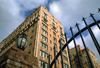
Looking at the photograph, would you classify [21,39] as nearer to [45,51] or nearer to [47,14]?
[45,51]

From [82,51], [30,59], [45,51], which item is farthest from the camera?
[82,51]

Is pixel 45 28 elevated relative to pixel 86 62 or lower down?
elevated

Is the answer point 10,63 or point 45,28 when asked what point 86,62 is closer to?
point 45,28

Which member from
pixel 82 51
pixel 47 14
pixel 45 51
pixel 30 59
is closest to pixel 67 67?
pixel 45 51

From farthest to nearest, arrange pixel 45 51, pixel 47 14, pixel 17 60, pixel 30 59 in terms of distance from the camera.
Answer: pixel 47 14 → pixel 45 51 → pixel 30 59 → pixel 17 60

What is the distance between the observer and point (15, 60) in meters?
6.03

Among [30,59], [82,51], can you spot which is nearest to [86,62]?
[82,51]

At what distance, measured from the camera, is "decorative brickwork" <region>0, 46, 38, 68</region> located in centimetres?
569

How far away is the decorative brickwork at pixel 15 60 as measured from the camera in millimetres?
5686

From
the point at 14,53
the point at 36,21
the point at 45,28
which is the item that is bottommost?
the point at 14,53

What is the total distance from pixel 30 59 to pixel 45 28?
3015 cm

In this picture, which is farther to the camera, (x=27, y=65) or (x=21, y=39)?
(x=21, y=39)

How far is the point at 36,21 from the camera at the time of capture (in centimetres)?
3728

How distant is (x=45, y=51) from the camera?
29.8 meters
